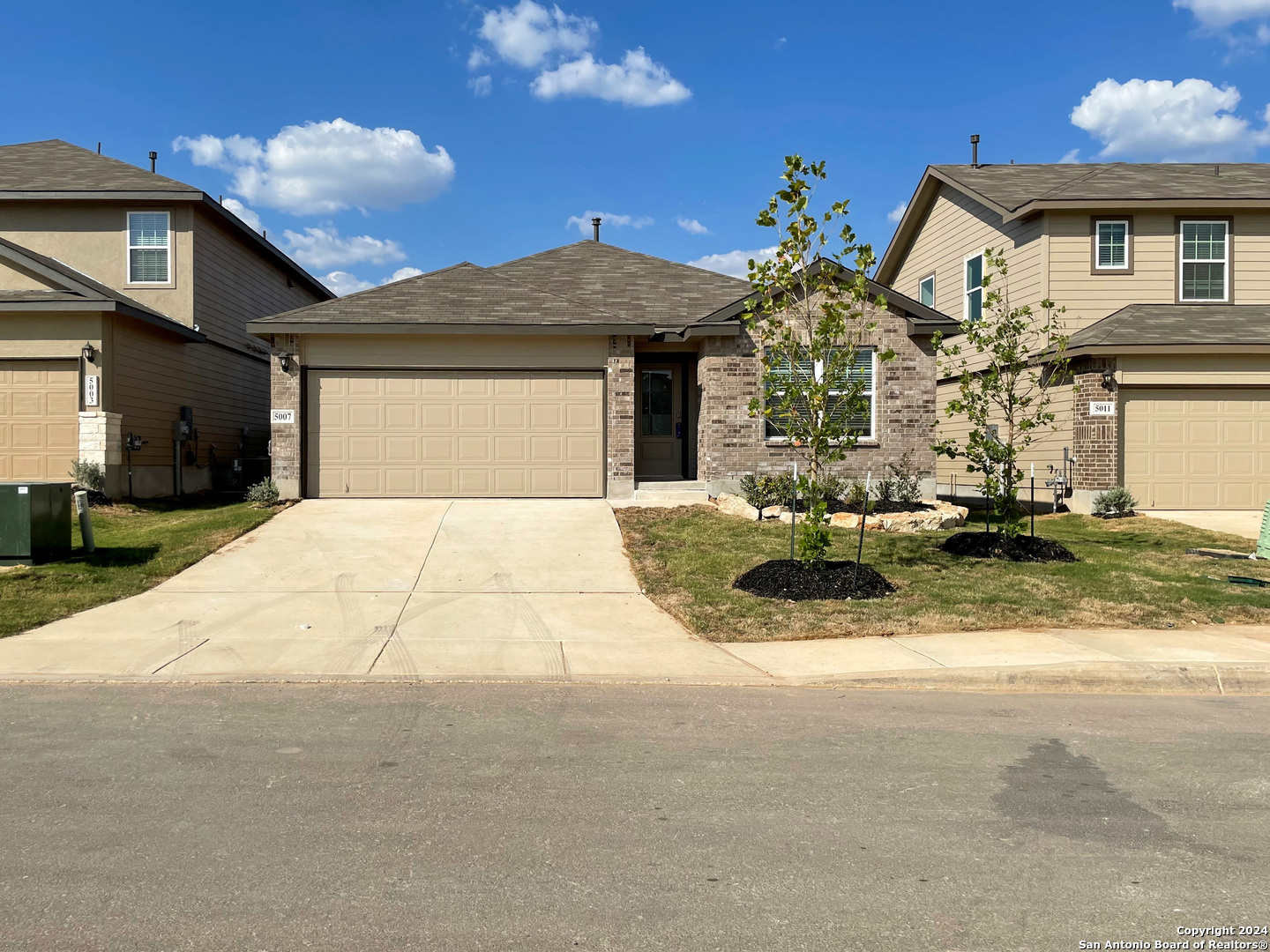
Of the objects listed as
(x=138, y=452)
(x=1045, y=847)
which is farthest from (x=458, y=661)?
(x=138, y=452)

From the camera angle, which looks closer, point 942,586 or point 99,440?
point 942,586

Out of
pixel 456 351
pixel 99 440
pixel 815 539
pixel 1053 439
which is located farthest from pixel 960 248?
pixel 99 440

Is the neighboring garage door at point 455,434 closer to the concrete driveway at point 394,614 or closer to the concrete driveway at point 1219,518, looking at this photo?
the concrete driveway at point 394,614

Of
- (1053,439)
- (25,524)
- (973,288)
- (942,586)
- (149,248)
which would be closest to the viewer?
(942,586)

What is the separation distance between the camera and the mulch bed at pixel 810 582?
32.1ft

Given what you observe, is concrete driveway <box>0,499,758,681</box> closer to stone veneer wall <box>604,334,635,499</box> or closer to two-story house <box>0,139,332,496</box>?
stone veneer wall <box>604,334,635,499</box>

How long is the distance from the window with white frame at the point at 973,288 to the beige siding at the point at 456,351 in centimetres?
970

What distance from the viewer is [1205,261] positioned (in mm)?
19062

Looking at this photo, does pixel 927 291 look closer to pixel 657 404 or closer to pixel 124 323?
pixel 657 404

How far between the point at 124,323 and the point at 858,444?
13957mm

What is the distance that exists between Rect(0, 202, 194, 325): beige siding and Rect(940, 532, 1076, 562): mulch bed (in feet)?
53.1

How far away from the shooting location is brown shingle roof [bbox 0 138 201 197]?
18.8 metres

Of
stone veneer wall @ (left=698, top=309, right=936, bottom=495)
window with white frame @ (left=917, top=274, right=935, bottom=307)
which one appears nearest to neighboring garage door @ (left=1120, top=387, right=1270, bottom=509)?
stone veneer wall @ (left=698, top=309, right=936, bottom=495)

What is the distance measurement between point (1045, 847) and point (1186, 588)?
7533mm
